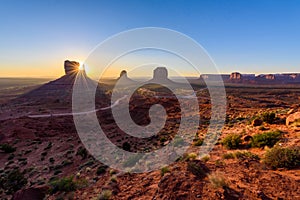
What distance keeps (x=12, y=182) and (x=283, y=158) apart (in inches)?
538

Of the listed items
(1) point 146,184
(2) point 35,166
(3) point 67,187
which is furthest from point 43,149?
(1) point 146,184

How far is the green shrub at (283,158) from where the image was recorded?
684 cm

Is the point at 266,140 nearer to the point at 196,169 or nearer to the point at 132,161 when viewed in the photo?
the point at 196,169

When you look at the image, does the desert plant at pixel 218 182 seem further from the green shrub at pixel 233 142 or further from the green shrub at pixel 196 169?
the green shrub at pixel 233 142

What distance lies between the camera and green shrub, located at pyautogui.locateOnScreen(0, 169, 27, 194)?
1098 cm

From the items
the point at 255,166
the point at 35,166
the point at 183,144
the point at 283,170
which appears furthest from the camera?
the point at 35,166

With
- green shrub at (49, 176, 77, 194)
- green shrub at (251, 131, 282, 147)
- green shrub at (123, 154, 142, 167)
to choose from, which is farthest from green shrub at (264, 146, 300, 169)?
green shrub at (49, 176, 77, 194)

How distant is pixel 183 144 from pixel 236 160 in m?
5.40

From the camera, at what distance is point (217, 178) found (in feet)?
18.9

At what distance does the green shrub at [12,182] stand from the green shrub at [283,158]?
12112 mm

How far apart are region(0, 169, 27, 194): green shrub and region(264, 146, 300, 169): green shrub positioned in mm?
12112

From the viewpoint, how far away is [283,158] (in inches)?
274

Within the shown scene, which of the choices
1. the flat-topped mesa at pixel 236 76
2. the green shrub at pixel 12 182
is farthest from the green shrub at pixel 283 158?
the flat-topped mesa at pixel 236 76

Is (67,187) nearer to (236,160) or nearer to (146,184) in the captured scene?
(146,184)
